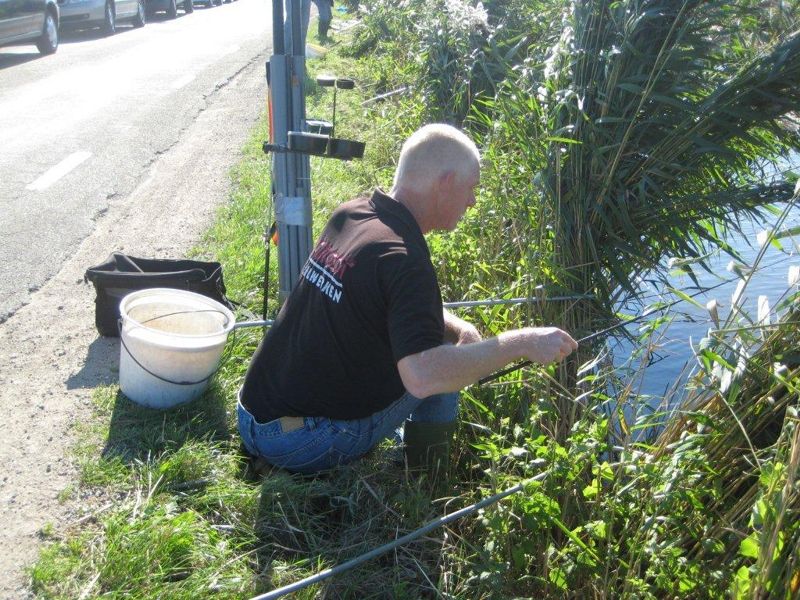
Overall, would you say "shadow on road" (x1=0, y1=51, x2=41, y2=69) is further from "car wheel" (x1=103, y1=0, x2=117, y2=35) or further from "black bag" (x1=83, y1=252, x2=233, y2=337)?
"black bag" (x1=83, y1=252, x2=233, y2=337)

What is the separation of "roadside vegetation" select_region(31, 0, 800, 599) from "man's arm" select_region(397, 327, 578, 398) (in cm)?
29

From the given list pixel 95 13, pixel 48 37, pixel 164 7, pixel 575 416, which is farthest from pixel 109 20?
pixel 575 416

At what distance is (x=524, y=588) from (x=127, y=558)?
1.26 m

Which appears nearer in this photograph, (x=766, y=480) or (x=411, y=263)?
(x=766, y=480)

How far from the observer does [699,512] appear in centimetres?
271

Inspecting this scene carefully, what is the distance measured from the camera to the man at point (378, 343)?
2873 millimetres

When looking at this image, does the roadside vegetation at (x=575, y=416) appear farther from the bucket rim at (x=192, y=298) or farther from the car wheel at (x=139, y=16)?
the car wheel at (x=139, y=16)

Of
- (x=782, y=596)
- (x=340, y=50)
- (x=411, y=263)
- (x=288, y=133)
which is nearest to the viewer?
(x=782, y=596)

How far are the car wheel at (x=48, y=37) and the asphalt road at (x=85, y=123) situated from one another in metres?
0.21

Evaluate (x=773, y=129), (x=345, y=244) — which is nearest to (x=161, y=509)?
(x=345, y=244)

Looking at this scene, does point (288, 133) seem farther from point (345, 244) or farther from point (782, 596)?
point (782, 596)

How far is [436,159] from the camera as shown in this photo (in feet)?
10.3

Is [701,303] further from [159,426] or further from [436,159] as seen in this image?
[159,426]

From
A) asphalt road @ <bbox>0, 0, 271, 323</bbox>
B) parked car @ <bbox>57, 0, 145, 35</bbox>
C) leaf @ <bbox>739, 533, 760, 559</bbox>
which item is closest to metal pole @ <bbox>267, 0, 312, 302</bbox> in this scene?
asphalt road @ <bbox>0, 0, 271, 323</bbox>
